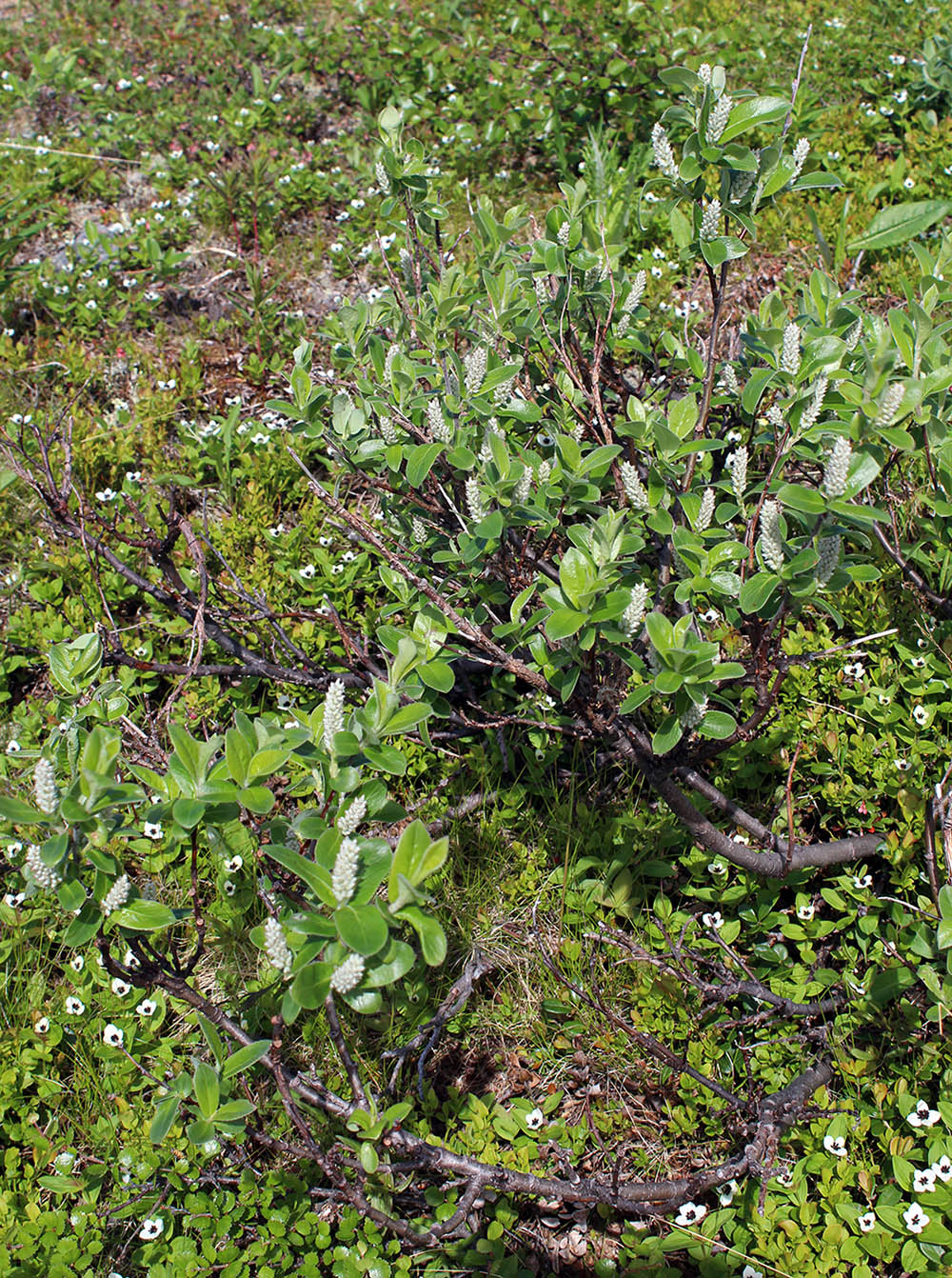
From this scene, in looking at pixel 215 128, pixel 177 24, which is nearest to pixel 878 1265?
pixel 215 128

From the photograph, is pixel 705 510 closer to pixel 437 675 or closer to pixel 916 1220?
pixel 437 675

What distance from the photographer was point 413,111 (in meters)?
5.49

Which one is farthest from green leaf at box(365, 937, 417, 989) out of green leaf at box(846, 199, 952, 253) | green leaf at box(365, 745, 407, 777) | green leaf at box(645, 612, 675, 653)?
green leaf at box(846, 199, 952, 253)

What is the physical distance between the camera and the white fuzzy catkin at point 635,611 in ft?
6.20

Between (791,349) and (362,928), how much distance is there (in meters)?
1.57

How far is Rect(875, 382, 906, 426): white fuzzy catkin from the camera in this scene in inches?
71.2

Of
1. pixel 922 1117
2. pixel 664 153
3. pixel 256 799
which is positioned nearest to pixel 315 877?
pixel 256 799

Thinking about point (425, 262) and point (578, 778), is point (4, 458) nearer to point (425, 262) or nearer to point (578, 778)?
point (425, 262)

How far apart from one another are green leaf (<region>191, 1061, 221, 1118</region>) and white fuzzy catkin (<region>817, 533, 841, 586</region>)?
5.16ft

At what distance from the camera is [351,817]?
63.7 inches

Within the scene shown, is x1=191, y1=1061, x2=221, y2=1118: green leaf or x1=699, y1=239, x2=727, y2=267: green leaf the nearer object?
x1=191, y1=1061, x2=221, y2=1118: green leaf

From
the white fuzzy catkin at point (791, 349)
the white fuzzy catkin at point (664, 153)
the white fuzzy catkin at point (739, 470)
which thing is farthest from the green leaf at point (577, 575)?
the white fuzzy catkin at point (664, 153)

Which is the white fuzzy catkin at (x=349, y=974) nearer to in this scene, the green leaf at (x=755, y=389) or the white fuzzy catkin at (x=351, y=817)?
the white fuzzy catkin at (x=351, y=817)

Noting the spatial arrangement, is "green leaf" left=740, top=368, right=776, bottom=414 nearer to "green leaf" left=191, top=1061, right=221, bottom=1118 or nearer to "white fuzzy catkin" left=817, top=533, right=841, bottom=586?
"white fuzzy catkin" left=817, top=533, right=841, bottom=586
